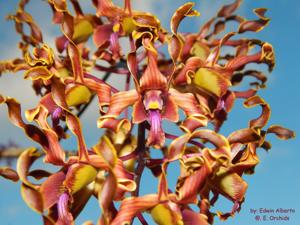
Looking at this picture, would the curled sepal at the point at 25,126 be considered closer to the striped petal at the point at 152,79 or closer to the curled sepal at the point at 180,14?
the striped petal at the point at 152,79

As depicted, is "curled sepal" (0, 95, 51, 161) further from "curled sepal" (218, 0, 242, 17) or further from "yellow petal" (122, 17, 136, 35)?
"curled sepal" (218, 0, 242, 17)

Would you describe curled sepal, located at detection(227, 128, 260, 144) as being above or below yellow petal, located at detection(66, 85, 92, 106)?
above

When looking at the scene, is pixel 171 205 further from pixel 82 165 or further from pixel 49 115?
pixel 49 115

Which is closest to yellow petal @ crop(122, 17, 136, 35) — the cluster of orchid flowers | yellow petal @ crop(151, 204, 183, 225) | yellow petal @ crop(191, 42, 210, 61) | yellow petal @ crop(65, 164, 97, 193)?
the cluster of orchid flowers

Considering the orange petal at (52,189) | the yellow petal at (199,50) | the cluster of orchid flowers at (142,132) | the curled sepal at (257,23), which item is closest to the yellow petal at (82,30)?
the cluster of orchid flowers at (142,132)

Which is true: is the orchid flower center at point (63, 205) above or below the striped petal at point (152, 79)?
below
